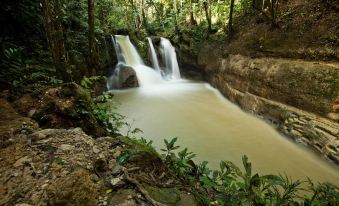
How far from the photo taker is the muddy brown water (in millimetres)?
4895

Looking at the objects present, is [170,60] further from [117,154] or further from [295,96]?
[117,154]

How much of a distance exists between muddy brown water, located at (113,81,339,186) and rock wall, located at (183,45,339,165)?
30 centimetres

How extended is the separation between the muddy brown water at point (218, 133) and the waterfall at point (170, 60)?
14.1 feet

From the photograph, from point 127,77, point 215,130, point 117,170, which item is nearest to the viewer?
point 117,170

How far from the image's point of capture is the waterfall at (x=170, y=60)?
15.2 meters

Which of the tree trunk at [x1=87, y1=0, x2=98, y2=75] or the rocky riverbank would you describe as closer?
the rocky riverbank

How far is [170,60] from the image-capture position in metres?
15.3

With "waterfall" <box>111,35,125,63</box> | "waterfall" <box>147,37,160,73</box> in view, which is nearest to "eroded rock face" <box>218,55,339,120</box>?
"waterfall" <box>147,37,160,73</box>

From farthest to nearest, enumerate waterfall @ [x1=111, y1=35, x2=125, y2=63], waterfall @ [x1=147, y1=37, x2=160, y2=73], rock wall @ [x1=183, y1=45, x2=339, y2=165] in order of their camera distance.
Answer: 1. waterfall @ [x1=147, y1=37, x2=160, y2=73]
2. waterfall @ [x1=111, y1=35, x2=125, y2=63]
3. rock wall @ [x1=183, y1=45, x2=339, y2=165]

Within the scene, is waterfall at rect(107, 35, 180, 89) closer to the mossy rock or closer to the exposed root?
the exposed root

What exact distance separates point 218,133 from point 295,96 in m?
2.25

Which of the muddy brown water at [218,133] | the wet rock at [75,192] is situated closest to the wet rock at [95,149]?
the wet rock at [75,192]

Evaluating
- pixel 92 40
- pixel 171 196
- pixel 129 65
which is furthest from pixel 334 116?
pixel 129 65

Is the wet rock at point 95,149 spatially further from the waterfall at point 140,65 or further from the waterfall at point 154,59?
the waterfall at point 154,59
